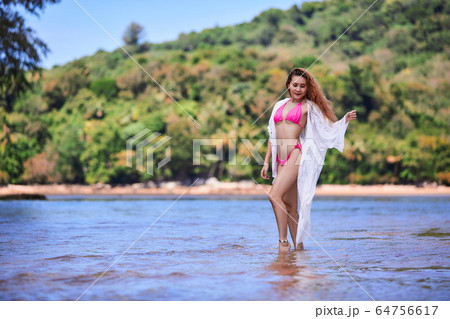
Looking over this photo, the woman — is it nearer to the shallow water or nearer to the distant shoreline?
the shallow water

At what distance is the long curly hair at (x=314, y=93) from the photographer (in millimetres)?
6789

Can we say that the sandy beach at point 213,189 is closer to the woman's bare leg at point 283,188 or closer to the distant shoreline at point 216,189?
the distant shoreline at point 216,189

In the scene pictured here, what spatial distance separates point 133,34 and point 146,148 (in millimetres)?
43626

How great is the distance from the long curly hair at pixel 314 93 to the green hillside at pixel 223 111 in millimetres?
31292

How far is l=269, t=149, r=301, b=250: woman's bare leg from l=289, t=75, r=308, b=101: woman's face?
0.60 meters

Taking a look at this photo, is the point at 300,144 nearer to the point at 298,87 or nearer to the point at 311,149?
the point at 311,149

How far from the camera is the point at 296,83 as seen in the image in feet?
22.1

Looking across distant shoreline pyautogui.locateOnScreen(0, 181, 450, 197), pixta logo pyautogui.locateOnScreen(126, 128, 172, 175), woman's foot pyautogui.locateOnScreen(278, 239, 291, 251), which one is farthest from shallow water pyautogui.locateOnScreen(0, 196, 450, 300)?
pixta logo pyautogui.locateOnScreen(126, 128, 172, 175)

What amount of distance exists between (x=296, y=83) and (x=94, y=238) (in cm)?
343

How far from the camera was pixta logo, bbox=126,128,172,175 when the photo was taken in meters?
47.4

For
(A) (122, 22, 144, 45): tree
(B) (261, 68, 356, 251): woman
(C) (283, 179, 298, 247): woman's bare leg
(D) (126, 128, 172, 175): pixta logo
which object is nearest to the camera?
(B) (261, 68, 356, 251): woman

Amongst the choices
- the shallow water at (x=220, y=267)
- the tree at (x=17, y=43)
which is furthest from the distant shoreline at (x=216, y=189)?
the shallow water at (x=220, y=267)

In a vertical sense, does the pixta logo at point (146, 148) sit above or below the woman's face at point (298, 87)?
below
